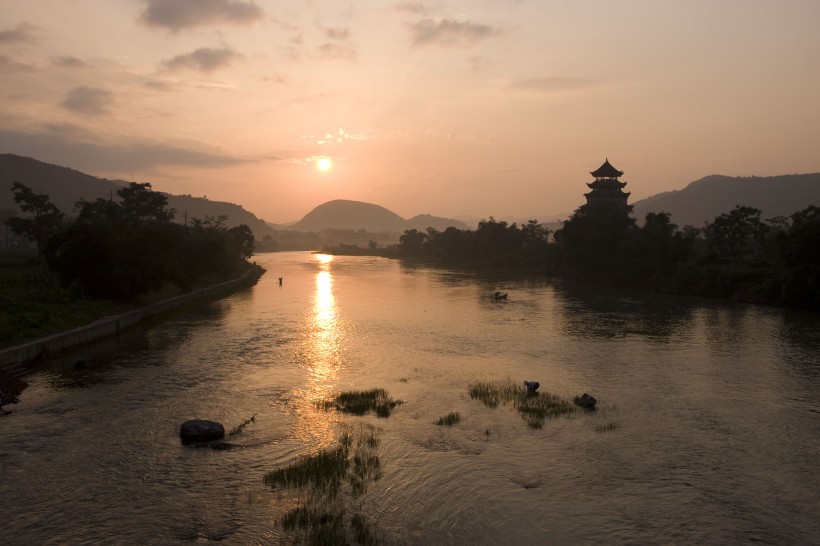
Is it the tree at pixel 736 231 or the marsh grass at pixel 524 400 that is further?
the tree at pixel 736 231

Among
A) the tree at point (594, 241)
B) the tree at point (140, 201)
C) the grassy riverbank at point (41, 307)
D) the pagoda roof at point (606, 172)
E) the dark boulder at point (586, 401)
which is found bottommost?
the dark boulder at point (586, 401)

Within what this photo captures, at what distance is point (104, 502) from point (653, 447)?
1688cm

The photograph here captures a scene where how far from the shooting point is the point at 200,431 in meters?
19.3

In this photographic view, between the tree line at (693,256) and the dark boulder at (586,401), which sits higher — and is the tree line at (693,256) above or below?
above

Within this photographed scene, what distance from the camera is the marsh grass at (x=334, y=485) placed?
13461mm

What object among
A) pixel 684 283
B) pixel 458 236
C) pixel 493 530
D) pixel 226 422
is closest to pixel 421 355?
Answer: pixel 226 422

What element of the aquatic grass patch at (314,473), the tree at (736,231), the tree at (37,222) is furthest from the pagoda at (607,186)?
the aquatic grass patch at (314,473)

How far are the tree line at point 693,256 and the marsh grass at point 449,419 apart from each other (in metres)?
46.4

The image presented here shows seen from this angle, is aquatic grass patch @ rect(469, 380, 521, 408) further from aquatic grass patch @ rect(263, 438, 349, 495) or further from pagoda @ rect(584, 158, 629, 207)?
pagoda @ rect(584, 158, 629, 207)

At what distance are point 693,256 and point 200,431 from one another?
74299 mm

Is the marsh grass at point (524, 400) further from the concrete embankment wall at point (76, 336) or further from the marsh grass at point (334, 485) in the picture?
the concrete embankment wall at point (76, 336)

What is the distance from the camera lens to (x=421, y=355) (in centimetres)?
3541

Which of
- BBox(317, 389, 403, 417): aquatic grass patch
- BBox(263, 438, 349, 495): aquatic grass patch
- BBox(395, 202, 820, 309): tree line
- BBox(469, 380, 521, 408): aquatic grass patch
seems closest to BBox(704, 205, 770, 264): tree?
BBox(395, 202, 820, 309): tree line

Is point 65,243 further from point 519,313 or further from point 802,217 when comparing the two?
point 802,217
